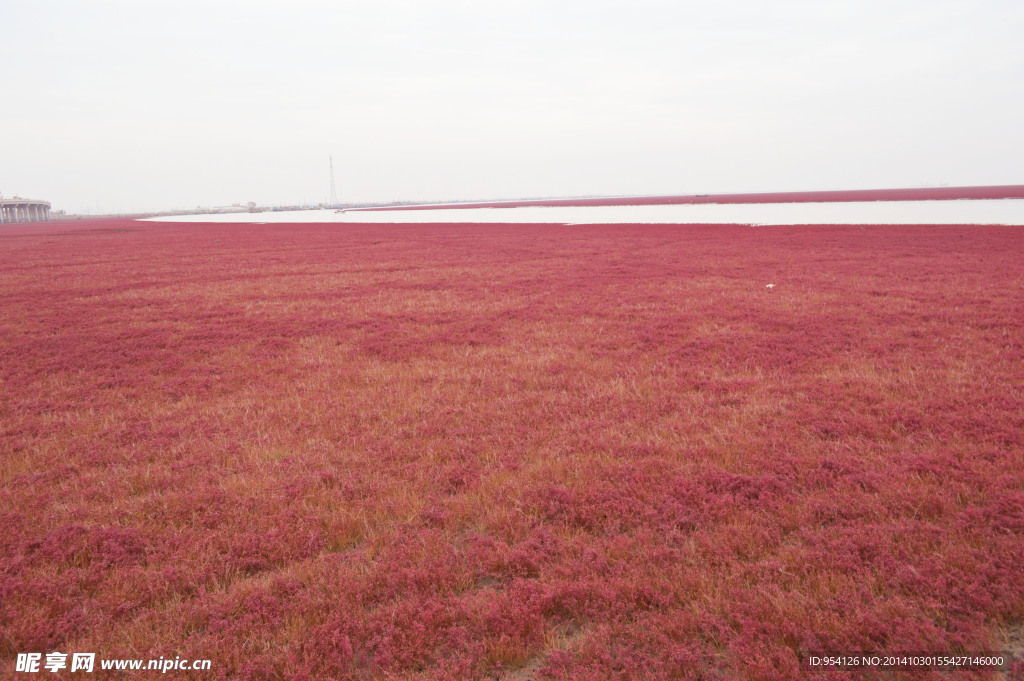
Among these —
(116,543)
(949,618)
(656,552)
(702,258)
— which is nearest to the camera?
(949,618)

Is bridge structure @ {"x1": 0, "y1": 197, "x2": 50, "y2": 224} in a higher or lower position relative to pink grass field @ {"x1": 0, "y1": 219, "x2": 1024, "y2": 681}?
higher

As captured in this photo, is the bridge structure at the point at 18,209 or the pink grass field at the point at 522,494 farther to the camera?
the bridge structure at the point at 18,209

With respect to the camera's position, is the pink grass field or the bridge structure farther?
the bridge structure

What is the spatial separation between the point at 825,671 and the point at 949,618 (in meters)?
1.24

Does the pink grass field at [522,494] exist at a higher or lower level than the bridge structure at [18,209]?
lower

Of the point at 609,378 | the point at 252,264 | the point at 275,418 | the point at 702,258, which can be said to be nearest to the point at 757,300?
the point at 609,378

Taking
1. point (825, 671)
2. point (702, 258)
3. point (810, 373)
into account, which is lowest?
point (825, 671)

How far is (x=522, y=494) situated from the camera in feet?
20.5

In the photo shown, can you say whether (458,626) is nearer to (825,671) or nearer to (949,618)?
(825,671)

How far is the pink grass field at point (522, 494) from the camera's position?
4117 mm

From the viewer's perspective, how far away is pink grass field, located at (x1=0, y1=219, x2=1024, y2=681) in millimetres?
4117

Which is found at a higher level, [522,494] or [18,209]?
[18,209]

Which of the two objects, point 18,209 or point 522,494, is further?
point 18,209

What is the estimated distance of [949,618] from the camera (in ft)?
13.3
